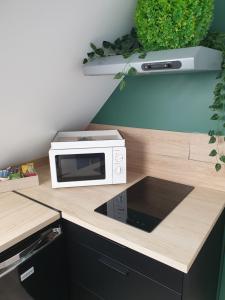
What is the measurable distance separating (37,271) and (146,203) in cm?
62

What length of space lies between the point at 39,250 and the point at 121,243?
42 cm

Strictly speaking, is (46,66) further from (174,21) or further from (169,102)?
(169,102)

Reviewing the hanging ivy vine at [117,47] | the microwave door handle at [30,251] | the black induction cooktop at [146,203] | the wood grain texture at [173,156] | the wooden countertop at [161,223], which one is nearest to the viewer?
the wooden countertop at [161,223]

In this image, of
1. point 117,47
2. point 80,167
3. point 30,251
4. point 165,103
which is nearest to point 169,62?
point 117,47

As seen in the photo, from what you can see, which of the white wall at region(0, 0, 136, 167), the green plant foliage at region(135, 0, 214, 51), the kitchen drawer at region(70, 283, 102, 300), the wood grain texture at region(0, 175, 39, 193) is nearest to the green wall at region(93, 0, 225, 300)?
the white wall at region(0, 0, 136, 167)

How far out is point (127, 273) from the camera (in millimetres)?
1057

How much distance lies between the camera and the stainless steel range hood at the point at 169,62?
940mm

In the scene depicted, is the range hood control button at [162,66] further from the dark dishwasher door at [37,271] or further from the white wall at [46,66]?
the dark dishwasher door at [37,271]

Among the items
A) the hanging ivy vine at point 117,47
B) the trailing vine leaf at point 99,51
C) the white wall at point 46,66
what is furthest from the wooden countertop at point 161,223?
the trailing vine leaf at point 99,51

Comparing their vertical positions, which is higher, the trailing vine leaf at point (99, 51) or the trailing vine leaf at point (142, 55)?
the trailing vine leaf at point (99, 51)

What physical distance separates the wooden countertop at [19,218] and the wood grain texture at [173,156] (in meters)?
0.70

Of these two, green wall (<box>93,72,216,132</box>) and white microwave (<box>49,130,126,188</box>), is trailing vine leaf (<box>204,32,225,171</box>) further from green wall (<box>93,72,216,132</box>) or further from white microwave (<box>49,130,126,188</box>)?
white microwave (<box>49,130,126,188</box>)

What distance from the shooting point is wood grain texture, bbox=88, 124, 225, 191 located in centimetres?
139

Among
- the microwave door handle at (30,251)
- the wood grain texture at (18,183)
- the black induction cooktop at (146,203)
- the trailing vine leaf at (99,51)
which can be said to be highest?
the trailing vine leaf at (99,51)
